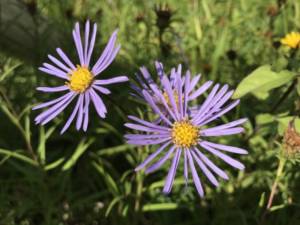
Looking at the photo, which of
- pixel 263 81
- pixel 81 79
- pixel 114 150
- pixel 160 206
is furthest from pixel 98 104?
pixel 114 150

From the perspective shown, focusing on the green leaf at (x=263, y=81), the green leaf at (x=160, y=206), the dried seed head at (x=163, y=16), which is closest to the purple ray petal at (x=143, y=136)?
the green leaf at (x=263, y=81)

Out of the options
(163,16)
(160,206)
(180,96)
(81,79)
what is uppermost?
(163,16)

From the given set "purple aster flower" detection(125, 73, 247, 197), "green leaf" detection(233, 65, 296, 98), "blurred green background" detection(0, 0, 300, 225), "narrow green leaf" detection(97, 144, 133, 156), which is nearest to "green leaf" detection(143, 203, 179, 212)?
"blurred green background" detection(0, 0, 300, 225)

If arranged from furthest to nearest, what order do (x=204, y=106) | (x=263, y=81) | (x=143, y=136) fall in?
(x=263, y=81) < (x=204, y=106) < (x=143, y=136)

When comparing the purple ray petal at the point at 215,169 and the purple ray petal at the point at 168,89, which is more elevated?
the purple ray petal at the point at 168,89

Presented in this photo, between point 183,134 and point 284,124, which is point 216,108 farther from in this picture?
point 284,124

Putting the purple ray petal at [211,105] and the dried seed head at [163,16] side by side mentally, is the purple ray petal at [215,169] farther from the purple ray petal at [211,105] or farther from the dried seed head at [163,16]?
the dried seed head at [163,16]

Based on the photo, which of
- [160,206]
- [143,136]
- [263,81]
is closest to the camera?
[143,136]
